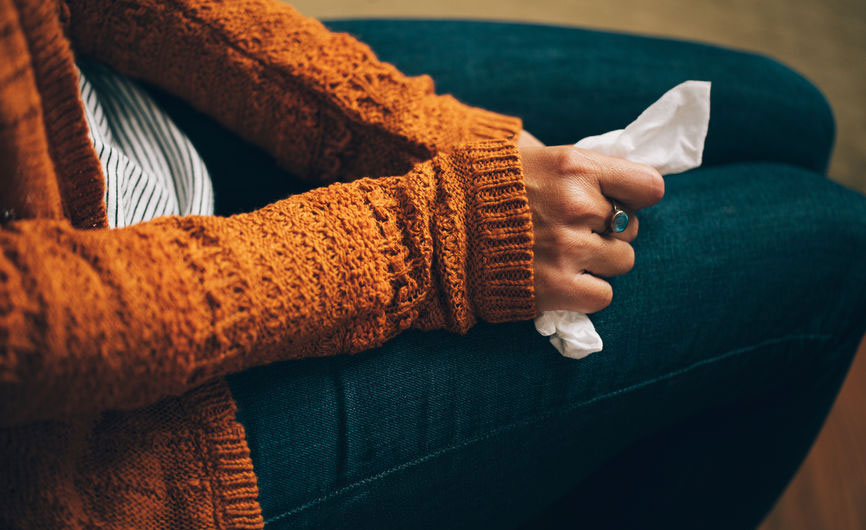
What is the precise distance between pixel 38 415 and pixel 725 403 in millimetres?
657

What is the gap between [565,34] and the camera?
73cm

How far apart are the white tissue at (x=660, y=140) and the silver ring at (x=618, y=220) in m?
0.06

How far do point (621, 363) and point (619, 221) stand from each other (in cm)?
14

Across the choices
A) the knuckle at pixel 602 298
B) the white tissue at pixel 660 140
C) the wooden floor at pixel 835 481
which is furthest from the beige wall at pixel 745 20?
the knuckle at pixel 602 298

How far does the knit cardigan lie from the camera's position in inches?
12.8

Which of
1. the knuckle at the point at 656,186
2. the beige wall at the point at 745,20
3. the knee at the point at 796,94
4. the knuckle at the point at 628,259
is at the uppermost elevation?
the beige wall at the point at 745,20

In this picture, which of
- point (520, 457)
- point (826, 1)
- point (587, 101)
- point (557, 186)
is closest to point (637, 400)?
point (520, 457)

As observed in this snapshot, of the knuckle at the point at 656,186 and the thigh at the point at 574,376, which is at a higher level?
the knuckle at the point at 656,186

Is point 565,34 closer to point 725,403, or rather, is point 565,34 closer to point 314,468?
point 725,403

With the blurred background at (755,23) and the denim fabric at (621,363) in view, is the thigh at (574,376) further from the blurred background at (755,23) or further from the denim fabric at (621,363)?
the blurred background at (755,23)

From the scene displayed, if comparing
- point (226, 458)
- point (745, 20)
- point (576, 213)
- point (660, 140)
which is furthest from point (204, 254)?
point (745, 20)

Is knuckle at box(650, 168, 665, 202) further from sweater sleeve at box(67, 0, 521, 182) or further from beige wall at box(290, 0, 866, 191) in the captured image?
beige wall at box(290, 0, 866, 191)

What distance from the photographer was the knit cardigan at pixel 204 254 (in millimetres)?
325

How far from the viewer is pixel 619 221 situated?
0.49 metres
